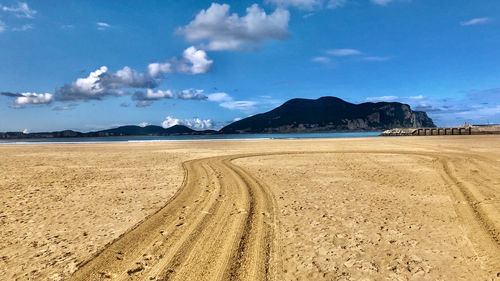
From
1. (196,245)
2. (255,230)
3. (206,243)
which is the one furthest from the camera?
(255,230)

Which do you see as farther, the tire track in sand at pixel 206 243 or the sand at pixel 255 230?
the sand at pixel 255 230

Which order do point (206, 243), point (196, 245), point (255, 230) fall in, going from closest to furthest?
point (196, 245), point (206, 243), point (255, 230)

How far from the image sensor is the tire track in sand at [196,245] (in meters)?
4.50

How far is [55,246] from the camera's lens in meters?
5.77

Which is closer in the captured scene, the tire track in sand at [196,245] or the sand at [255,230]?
the tire track in sand at [196,245]

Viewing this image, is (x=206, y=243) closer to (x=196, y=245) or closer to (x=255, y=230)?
(x=196, y=245)

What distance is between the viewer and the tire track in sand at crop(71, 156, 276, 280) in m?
4.50

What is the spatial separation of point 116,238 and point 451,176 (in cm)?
1480

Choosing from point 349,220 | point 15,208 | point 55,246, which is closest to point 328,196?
point 349,220

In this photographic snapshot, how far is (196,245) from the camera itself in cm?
554

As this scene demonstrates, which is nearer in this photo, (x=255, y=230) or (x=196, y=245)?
(x=196, y=245)

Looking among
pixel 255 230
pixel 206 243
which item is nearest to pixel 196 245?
pixel 206 243

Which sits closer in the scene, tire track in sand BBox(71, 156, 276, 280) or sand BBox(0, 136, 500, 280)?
tire track in sand BBox(71, 156, 276, 280)

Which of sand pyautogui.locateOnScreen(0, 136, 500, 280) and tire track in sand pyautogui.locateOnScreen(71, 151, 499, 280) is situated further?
sand pyautogui.locateOnScreen(0, 136, 500, 280)
